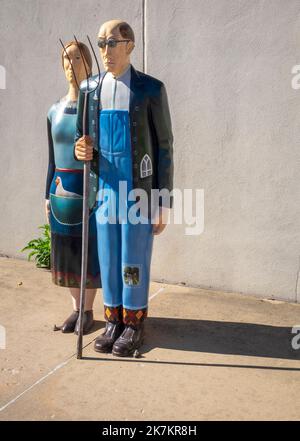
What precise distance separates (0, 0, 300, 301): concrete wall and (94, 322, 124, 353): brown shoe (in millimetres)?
1299

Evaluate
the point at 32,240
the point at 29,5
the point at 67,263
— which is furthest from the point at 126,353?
the point at 29,5

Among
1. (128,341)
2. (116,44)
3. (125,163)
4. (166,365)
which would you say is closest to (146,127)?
(125,163)

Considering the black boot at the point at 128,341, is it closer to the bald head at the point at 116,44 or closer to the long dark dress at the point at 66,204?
the long dark dress at the point at 66,204

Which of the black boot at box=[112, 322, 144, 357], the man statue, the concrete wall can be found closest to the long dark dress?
the man statue

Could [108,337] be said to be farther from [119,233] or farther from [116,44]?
[116,44]

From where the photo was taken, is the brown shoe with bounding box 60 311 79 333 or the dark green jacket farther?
the brown shoe with bounding box 60 311 79 333

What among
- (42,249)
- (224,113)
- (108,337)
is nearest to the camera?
(108,337)

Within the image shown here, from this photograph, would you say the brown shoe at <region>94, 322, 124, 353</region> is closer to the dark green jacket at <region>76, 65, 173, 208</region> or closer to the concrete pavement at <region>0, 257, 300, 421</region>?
the concrete pavement at <region>0, 257, 300, 421</region>

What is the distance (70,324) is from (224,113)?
192 cm

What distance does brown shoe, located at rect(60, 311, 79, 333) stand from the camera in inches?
160

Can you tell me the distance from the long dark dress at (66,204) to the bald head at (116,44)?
17.7 inches

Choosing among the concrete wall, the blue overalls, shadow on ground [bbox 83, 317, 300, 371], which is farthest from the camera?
the concrete wall

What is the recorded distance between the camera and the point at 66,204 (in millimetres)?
3799

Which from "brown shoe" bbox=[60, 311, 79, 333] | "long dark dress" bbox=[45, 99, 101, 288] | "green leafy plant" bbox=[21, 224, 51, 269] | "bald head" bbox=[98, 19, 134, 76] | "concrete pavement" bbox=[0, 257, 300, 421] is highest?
"bald head" bbox=[98, 19, 134, 76]
